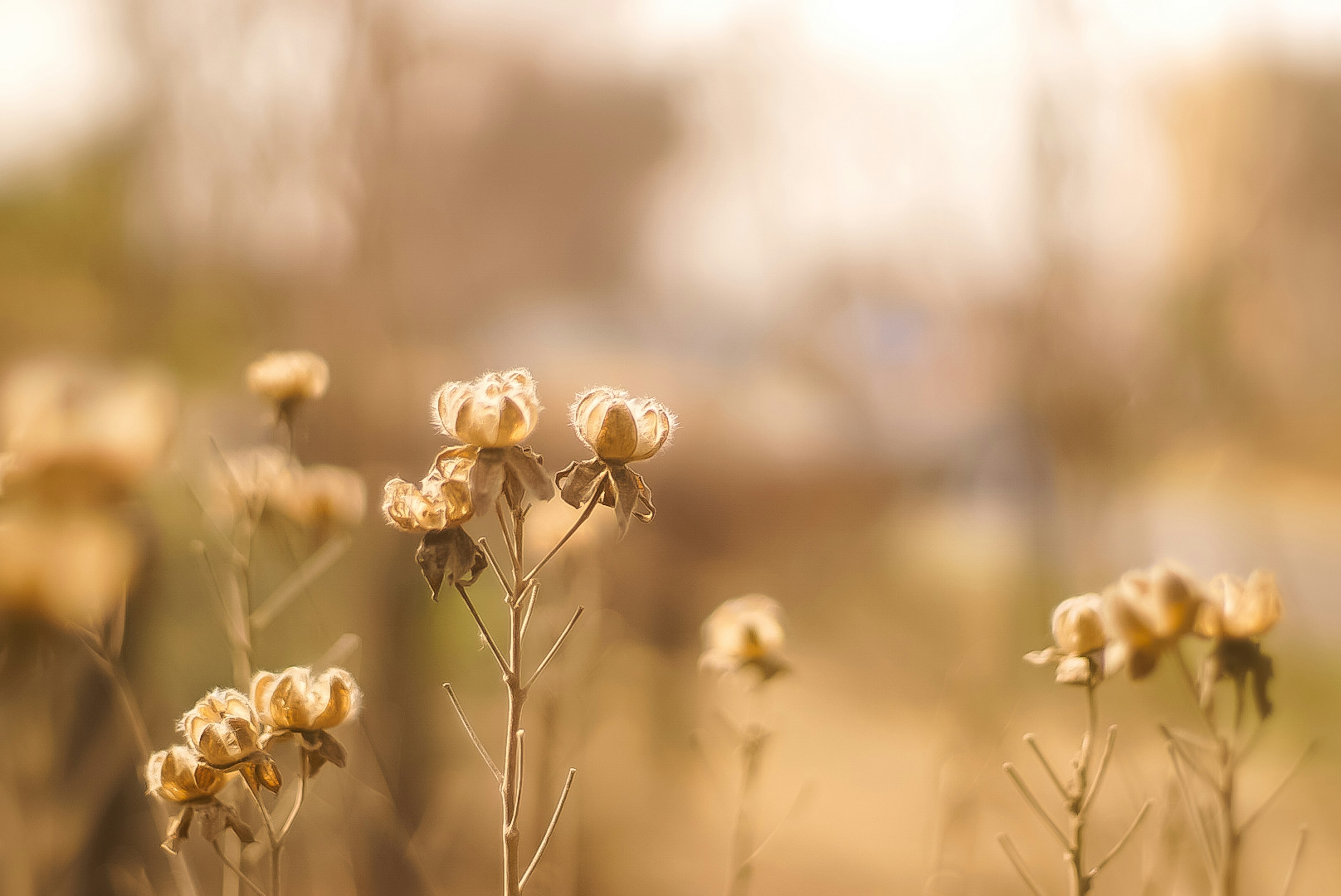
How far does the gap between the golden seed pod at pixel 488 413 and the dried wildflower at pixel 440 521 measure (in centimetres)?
3

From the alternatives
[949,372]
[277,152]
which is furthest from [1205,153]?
[277,152]

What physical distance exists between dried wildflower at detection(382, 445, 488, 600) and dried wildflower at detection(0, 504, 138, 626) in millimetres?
178

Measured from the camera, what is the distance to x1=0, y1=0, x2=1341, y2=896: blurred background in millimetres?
1482

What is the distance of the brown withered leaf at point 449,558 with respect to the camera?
1.76ft

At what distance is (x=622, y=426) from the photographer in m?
0.57

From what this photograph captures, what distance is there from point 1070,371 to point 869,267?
0.77m

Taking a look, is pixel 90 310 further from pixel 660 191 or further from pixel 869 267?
pixel 869 267

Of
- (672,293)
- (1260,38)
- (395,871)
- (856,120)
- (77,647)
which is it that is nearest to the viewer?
(77,647)

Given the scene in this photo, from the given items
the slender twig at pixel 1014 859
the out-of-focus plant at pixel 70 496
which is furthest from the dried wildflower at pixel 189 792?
the slender twig at pixel 1014 859

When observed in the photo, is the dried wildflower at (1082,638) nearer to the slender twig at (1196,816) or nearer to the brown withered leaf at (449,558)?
the slender twig at (1196,816)

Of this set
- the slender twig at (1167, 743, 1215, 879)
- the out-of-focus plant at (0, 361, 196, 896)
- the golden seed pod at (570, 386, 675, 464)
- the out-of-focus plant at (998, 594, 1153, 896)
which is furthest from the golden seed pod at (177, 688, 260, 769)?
the slender twig at (1167, 743, 1215, 879)

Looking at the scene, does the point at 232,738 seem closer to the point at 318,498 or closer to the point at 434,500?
the point at 434,500

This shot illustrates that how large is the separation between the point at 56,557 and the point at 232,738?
0.18 meters

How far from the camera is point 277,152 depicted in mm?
1732
